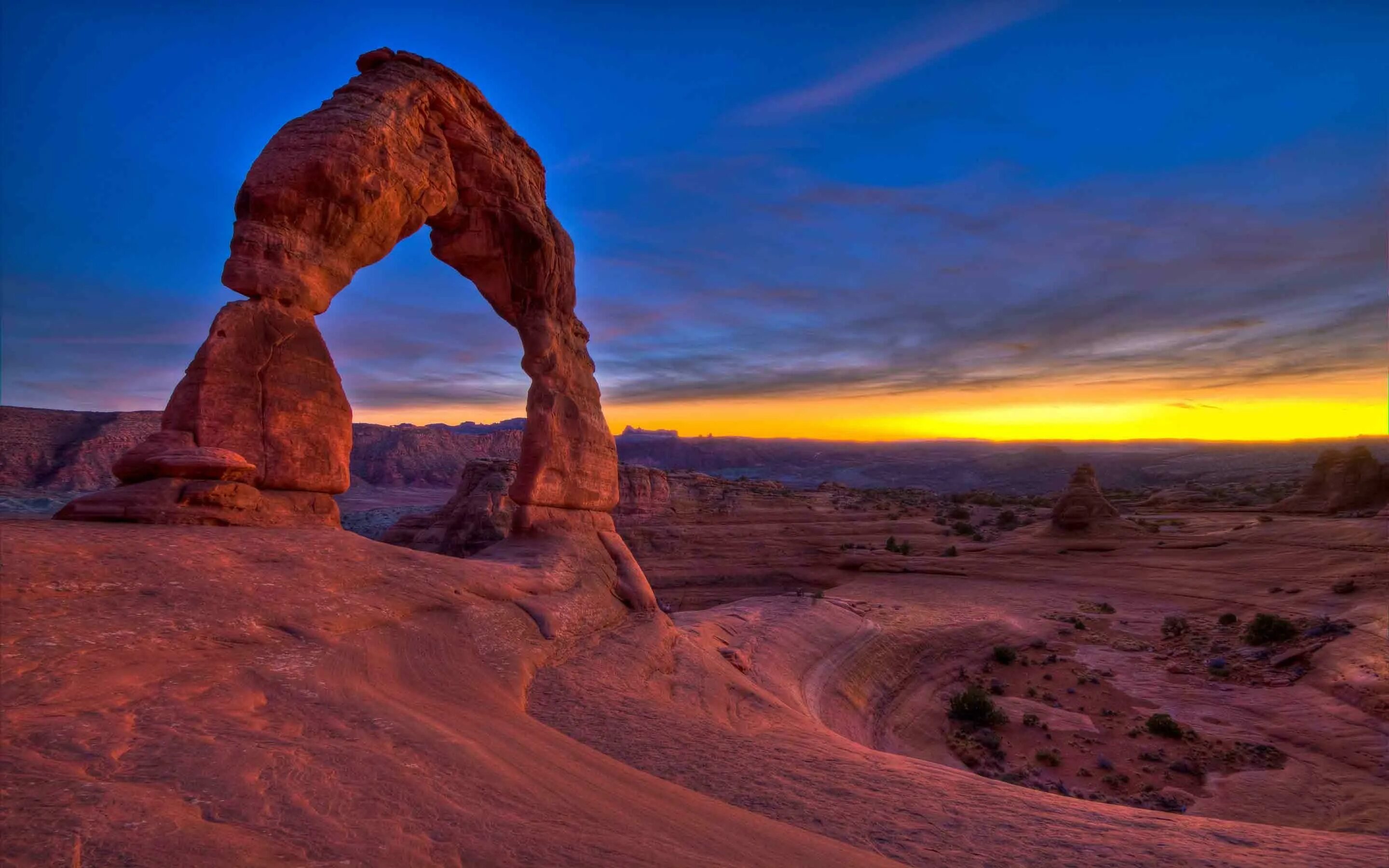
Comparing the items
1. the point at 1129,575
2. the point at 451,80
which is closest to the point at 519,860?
the point at 451,80

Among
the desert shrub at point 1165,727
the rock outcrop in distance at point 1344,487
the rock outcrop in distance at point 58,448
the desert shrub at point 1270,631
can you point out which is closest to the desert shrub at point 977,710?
the desert shrub at point 1165,727

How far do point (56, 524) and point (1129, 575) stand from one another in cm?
2874

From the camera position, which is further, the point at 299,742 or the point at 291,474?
the point at 291,474

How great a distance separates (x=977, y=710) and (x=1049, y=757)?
1861 mm

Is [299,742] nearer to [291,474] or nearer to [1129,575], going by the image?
[291,474]

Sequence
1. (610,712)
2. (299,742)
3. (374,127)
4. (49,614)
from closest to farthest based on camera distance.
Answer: (299,742)
(49,614)
(610,712)
(374,127)

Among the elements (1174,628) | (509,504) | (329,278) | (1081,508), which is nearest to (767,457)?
(1081,508)

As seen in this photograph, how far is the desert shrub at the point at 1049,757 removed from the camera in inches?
428

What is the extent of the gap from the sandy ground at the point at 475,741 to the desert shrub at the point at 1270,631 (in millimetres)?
3792

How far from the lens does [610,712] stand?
6578mm

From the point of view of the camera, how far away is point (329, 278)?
9.37m

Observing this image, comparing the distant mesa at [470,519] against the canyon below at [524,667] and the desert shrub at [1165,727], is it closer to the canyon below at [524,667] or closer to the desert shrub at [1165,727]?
the canyon below at [524,667]

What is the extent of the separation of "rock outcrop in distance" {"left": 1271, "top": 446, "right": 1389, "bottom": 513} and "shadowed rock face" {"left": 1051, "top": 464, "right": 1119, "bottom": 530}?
865 centimetres

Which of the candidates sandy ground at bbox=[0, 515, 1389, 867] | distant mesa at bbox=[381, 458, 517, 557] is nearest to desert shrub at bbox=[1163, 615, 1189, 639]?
sandy ground at bbox=[0, 515, 1389, 867]
